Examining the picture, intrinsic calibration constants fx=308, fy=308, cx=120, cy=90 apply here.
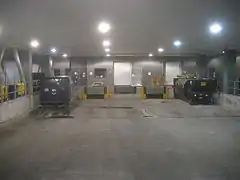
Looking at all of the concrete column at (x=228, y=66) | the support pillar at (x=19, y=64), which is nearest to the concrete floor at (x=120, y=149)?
the support pillar at (x=19, y=64)

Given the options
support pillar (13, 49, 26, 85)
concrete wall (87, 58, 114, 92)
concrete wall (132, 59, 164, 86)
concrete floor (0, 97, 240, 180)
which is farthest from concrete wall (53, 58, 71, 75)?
concrete floor (0, 97, 240, 180)

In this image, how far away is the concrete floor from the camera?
643cm

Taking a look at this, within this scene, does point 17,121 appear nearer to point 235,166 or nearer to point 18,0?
point 18,0

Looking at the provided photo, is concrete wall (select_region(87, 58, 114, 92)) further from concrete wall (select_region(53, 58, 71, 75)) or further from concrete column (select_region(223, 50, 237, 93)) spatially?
concrete column (select_region(223, 50, 237, 93))

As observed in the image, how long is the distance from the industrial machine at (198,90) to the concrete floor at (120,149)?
7.62 meters

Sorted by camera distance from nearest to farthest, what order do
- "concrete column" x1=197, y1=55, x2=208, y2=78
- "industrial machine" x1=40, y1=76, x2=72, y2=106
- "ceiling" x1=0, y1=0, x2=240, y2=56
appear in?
"ceiling" x1=0, y1=0, x2=240, y2=56 < "industrial machine" x1=40, y1=76, x2=72, y2=106 < "concrete column" x1=197, y1=55, x2=208, y2=78

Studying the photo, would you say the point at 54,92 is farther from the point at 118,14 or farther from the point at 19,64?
the point at 118,14

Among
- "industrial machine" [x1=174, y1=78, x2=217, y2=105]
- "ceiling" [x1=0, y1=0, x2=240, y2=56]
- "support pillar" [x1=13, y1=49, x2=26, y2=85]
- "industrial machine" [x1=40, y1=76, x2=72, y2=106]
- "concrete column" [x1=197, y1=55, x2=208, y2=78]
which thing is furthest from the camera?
"concrete column" [x1=197, y1=55, x2=208, y2=78]

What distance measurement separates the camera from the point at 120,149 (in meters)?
8.50

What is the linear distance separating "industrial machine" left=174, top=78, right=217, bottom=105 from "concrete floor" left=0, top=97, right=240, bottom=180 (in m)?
7.62

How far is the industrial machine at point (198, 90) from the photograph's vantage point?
71.6ft

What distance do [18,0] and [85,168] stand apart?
3.70m

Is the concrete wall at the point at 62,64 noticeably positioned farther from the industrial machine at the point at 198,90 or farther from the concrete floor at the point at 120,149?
the concrete floor at the point at 120,149

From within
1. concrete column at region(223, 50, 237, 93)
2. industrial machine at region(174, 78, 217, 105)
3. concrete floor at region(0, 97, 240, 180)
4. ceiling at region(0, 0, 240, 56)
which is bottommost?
concrete floor at region(0, 97, 240, 180)
